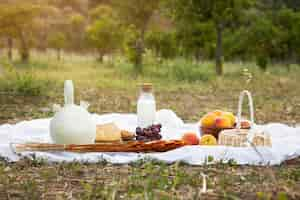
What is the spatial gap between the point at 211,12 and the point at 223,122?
8.58 meters

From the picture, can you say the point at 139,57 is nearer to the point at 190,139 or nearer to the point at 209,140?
the point at 190,139

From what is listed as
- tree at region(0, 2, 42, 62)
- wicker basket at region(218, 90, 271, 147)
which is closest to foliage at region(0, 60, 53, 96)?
wicker basket at region(218, 90, 271, 147)

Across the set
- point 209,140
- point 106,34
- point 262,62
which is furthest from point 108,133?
point 106,34

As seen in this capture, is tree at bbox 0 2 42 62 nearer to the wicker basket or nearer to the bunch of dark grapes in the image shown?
the bunch of dark grapes

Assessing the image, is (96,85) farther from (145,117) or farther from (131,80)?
(145,117)

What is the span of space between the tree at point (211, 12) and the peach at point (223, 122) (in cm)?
823

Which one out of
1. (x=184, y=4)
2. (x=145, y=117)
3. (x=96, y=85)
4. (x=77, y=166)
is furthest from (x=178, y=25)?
(x=77, y=166)

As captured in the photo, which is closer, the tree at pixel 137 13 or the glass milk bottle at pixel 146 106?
the glass milk bottle at pixel 146 106

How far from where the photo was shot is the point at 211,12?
13.3 meters

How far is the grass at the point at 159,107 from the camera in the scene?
11.9 feet

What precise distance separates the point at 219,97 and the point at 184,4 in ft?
14.4

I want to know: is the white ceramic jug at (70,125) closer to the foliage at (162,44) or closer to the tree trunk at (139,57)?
the tree trunk at (139,57)

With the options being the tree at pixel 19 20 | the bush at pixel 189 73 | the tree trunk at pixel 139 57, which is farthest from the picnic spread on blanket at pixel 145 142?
the tree at pixel 19 20

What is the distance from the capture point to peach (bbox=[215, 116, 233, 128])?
4965mm
